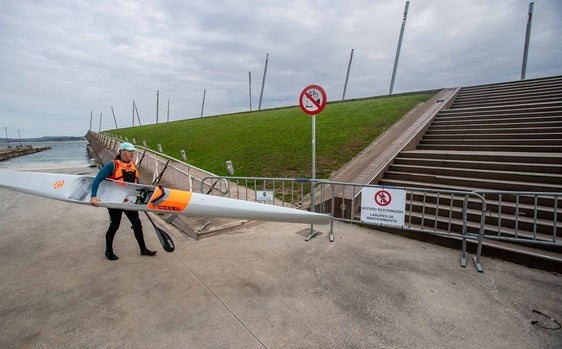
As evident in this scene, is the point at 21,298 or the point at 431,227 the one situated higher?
the point at 431,227

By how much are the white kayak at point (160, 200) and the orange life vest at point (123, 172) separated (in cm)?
9

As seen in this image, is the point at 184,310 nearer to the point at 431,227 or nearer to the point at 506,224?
the point at 431,227

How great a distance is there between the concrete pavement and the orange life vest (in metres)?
1.35

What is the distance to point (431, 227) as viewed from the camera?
508cm

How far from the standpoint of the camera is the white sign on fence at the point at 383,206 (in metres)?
4.46

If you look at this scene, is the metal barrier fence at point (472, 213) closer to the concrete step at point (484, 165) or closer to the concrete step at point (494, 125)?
the concrete step at point (484, 165)

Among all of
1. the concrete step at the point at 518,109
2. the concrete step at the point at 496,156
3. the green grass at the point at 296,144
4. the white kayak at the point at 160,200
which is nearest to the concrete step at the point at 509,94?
the concrete step at the point at 518,109

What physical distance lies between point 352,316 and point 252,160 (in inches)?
344

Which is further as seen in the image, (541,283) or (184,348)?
(541,283)

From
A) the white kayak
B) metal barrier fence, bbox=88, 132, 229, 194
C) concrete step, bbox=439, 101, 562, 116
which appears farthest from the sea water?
concrete step, bbox=439, 101, 562, 116

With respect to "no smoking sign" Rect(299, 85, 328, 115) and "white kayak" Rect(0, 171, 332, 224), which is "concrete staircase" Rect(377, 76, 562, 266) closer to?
"no smoking sign" Rect(299, 85, 328, 115)

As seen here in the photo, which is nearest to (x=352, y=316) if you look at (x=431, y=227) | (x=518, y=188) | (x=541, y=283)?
(x=541, y=283)

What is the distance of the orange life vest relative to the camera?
402cm

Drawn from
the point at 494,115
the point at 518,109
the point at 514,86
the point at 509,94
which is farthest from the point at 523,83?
the point at 494,115
